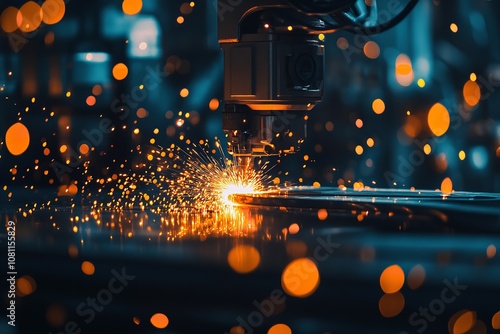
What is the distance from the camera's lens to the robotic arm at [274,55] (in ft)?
3.83

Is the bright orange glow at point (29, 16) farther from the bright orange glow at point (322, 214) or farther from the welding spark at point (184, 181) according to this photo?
the bright orange glow at point (322, 214)

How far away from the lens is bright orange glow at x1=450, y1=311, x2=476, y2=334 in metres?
0.75

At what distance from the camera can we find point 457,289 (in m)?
0.82

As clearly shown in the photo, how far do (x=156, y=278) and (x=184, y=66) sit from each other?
1.07m

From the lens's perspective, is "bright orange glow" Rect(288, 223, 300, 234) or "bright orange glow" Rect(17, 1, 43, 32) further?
"bright orange glow" Rect(17, 1, 43, 32)

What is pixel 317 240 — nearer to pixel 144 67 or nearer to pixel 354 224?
pixel 354 224

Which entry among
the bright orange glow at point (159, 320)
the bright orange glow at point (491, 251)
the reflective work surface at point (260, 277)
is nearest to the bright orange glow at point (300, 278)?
the reflective work surface at point (260, 277)

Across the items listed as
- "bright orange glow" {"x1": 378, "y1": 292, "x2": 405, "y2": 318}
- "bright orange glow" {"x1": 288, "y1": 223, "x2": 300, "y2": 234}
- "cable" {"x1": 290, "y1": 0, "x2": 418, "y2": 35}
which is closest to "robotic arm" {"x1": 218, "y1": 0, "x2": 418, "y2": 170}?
"cable" {"x1": 290, "y1": 0, "x2": 418, "y2": 35}

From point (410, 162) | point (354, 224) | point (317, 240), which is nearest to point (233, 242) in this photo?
point (317, 240)

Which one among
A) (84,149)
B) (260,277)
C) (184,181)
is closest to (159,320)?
(260,277)

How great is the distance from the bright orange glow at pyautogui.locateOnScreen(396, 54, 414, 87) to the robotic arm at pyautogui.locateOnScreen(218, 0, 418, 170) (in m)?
0.66

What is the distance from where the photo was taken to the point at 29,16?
6.18ft

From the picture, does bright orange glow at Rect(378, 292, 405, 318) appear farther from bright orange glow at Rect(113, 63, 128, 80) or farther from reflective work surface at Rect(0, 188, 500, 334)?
bright orange glow at Rect(113, 63, 128, 80)

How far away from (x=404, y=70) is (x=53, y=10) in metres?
0.73
